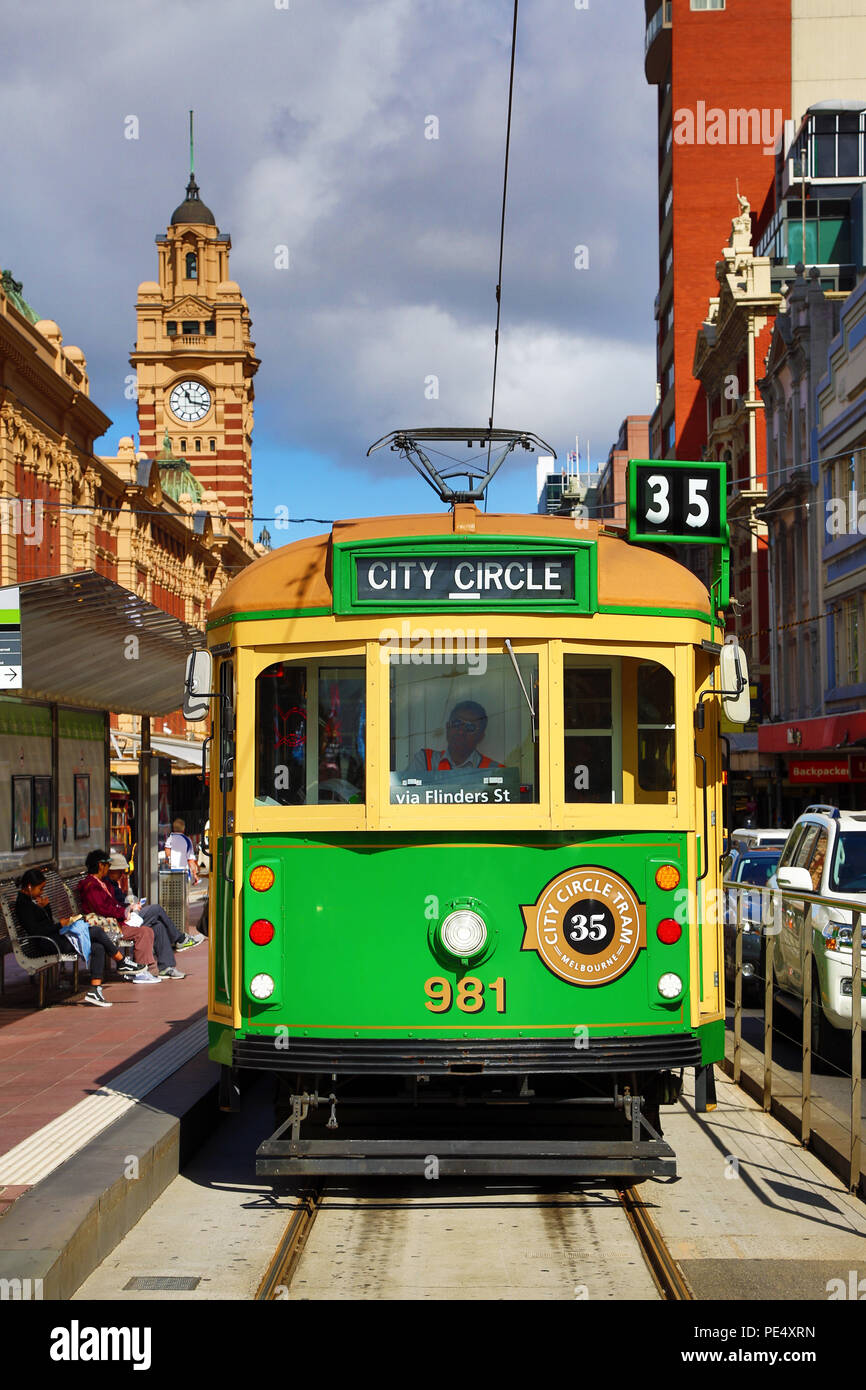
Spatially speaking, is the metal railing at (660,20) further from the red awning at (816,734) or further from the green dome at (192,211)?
the red awning at (816,734)

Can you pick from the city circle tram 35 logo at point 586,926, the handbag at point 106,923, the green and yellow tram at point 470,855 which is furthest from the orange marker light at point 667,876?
the handbag at point 106,923

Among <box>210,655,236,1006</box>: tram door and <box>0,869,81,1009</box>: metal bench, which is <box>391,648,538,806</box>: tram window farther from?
<box>0,869,81,1009</box>: metal bench

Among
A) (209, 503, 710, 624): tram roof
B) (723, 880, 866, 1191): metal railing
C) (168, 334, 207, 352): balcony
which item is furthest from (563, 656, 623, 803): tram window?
(168, 334, 207, 352): balcony

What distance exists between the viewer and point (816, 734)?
32.7 metres

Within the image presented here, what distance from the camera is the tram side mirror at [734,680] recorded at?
744cm

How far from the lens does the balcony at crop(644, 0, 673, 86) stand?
2729 inches

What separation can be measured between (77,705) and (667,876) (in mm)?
11431

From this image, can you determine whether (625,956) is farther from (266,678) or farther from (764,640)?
(764,640)
